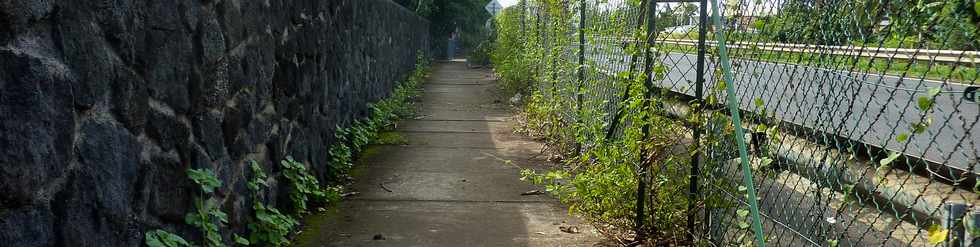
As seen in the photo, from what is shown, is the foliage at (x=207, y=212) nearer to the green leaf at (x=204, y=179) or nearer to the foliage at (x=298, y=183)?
the green leaf at (x=204, y=179)

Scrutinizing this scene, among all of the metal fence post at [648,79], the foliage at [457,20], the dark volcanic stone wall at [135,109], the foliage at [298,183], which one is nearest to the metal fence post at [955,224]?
the metal fence post at [648,79]

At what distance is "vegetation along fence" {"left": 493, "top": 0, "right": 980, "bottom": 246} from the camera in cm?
255

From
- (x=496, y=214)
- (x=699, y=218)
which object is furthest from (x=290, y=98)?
(x=699, y=218)

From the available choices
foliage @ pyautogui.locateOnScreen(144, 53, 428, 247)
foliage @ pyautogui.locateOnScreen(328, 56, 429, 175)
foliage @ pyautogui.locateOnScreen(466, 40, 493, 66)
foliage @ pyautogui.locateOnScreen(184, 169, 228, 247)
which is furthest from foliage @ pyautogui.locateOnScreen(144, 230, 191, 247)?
foliage @ pyautogui.locateOnScreen(466, 40, 493, 66)

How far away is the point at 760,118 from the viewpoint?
11.8 feet

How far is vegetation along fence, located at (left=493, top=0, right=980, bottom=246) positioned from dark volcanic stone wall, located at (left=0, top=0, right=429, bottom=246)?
5.99 feet

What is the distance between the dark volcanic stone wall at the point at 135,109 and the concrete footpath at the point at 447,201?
577 mm

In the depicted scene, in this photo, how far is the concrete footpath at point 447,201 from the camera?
494cm

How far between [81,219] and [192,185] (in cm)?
101

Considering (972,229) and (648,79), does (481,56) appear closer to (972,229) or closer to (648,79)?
(648,79)

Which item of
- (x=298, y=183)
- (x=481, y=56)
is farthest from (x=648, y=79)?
(x=481, y=56)

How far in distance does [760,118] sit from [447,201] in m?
2.75

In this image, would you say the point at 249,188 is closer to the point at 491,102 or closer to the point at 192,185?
the point at 192,185

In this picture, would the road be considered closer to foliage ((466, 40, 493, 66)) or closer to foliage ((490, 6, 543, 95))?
foliage ((490, 6, 543, 95))
